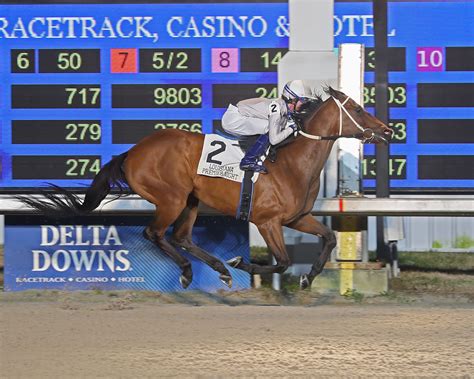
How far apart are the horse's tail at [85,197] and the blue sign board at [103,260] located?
52cm

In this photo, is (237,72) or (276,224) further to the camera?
A: (237,72)

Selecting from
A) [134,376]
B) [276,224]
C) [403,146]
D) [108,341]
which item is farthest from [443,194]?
[134,376]

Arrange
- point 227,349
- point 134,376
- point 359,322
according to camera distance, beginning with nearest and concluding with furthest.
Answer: point 134,376
point 227,349
point 359,322

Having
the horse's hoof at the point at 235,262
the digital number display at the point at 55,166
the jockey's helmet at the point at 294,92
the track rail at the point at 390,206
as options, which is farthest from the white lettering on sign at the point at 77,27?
the horse's hoof at the point at 235,262

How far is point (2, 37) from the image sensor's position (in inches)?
338

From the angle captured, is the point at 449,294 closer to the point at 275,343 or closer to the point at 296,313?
the point at 296,313

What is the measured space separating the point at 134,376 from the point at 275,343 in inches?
48.4

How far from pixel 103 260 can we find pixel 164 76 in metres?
1.77

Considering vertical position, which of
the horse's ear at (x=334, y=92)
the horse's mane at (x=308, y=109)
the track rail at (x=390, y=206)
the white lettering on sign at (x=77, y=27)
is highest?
the white lettering on sign at (x=77, y=27)

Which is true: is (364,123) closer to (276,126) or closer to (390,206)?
(276,126)

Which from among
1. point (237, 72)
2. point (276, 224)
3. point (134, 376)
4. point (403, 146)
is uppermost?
point (237, 72)

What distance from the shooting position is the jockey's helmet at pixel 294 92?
7762 millimetres

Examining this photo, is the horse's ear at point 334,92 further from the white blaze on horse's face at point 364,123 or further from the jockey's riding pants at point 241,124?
the jockey's riding pants at point 241,124

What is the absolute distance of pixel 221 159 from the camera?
25.3 ft
